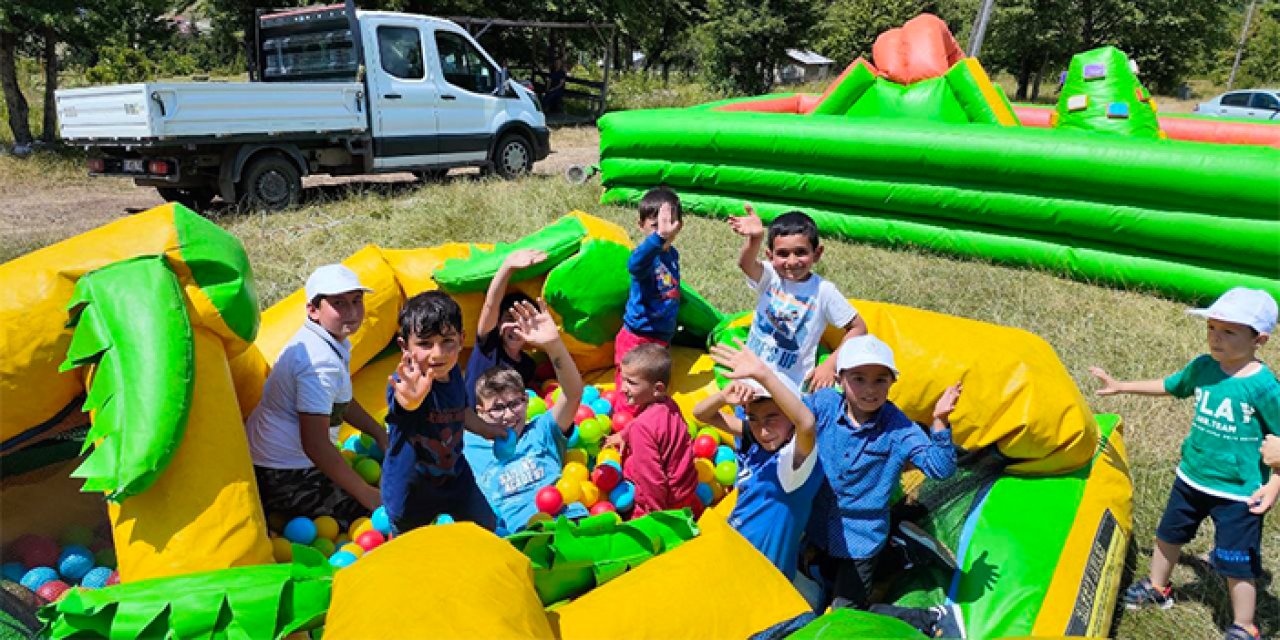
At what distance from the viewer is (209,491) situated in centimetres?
223

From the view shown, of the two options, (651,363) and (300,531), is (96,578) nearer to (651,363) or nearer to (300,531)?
(300,531)

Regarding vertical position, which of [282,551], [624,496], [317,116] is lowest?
[624,496]

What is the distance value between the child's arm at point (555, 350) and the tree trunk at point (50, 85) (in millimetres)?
12043

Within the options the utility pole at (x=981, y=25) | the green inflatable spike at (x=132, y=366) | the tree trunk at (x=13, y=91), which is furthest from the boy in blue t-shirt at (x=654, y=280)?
the tree trunk at (x=13, y=91)

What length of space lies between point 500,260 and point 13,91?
39.7ft

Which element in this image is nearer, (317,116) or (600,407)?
(600,407)

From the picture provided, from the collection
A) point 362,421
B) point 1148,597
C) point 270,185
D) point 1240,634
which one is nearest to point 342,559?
point 362,421

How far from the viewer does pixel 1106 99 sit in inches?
Answer: 299

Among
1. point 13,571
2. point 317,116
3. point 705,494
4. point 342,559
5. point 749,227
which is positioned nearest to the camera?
point 13,571

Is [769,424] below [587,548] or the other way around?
the other way around

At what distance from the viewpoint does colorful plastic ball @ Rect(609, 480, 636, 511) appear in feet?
11.2

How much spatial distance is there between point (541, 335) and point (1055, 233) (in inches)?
212

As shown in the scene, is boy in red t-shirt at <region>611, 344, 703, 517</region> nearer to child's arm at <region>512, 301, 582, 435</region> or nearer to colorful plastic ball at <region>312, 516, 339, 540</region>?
child's arm at <region>512, 301, 582, 435</region>

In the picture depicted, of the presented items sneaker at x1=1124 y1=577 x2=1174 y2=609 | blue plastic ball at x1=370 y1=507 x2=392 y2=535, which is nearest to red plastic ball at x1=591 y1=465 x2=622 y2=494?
blue plastic ball at x1=370 y1=507 x2=392 y2=535
